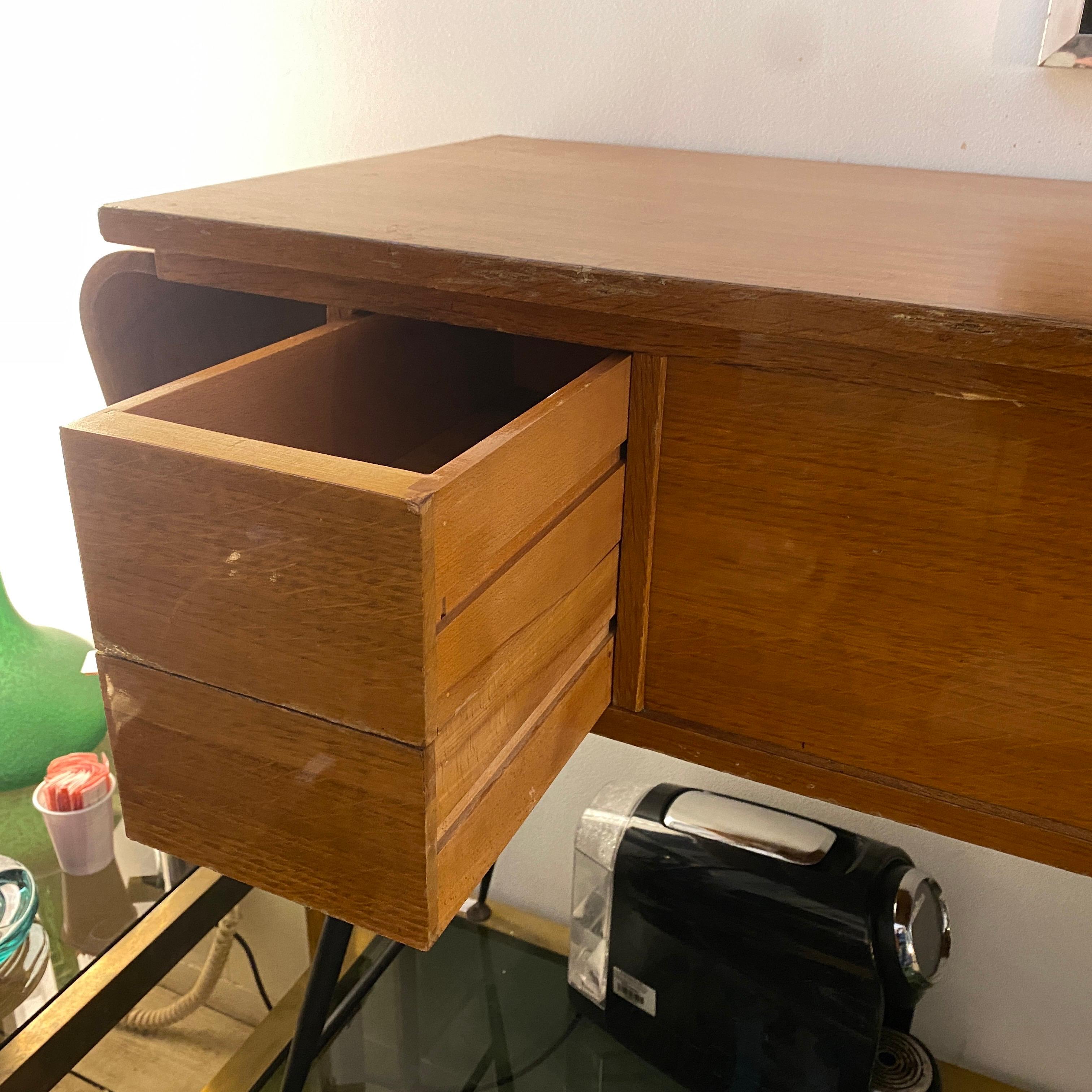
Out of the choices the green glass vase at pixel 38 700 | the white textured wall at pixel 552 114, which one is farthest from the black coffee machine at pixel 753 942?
the green glass vase at pixel 38 700


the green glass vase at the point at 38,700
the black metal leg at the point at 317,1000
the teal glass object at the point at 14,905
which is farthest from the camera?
the green glass vase at the point at 38,700

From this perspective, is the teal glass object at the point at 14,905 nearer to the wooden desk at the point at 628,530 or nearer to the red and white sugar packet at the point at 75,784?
the red and white sugar packet at the point at 75,784

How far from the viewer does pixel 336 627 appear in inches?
16.4

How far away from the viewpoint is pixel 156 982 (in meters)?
0.94

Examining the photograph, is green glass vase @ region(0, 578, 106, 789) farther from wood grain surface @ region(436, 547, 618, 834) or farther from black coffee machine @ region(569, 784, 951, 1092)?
wood grain surface @ region(436, 547, 618, 834)

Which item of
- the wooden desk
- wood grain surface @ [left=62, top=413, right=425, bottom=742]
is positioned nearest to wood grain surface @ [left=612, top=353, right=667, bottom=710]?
the wooden desk

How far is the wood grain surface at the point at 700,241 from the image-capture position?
0.44m

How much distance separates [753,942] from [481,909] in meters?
0.49

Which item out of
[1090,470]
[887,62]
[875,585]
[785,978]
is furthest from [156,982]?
[887,62]

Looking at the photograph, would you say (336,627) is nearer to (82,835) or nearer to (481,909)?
(82,835)

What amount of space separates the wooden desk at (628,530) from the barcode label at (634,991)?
0.36m

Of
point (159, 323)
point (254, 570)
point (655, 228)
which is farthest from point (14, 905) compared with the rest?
point (655, 228)

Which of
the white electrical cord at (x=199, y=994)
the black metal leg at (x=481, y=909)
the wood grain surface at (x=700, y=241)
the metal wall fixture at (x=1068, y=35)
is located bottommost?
the white electrical cord at (x=199, y=994)

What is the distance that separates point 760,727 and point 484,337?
0.37m
